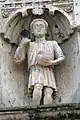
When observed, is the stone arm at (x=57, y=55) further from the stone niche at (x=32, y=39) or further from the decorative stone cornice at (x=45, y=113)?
the decorative stone cornice at (x=45, y=113)

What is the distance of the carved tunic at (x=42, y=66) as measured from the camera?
22.8ft

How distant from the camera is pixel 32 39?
7496mm

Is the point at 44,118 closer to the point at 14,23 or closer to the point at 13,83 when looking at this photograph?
the point at 13,83

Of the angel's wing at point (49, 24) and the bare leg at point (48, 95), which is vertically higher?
the angel's wing at point (49, 24)

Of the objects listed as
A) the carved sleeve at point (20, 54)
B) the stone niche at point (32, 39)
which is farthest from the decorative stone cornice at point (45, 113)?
the carved sleeve at point (20, 54)

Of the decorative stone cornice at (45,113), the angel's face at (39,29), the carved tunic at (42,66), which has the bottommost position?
the decorative stone cornice at (45,113)

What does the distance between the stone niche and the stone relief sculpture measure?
18cm

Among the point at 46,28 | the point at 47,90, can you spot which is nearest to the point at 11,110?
the point at 47,90

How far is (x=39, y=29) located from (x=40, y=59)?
19.9 inches

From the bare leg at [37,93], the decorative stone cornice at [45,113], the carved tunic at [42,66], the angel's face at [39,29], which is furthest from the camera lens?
the angel's face at [39,29]

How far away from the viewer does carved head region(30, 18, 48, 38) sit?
24.1 ft

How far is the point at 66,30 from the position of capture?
7.50m

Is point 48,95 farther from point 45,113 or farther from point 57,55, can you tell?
point 45,113

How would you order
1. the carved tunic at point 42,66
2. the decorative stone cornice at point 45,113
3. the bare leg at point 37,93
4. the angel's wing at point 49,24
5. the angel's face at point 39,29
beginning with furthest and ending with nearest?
the angel's wing at point 49,24 → the angel's face at point 39,29 → the carved tunic at point 42,66 → the bare leg at point 37,93 → the decorative stone cornice at point 45,113
